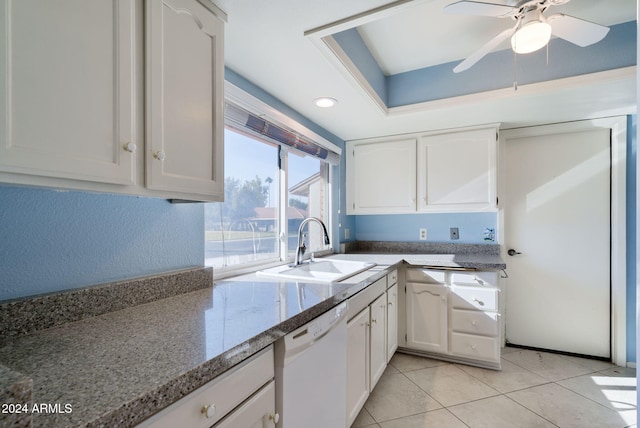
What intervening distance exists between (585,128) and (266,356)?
320 cm

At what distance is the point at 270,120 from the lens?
76.2 inches

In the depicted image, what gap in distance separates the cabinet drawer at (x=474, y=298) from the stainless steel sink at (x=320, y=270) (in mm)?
842

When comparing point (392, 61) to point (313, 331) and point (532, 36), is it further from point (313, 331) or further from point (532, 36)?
point (313, 331)

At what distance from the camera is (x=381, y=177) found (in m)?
3.00

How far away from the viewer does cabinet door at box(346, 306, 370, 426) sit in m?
1.56

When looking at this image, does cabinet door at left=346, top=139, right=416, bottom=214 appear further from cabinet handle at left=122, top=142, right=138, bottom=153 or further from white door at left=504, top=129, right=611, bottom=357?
cabinet handle at left=122, top=142, right=138, bottom=153

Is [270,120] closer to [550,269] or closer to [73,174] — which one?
[73,174]

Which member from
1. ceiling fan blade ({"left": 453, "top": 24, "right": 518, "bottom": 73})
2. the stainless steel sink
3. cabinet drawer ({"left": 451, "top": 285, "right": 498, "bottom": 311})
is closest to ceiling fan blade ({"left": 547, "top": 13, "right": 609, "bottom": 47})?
ceiling fan blade ({"left": 453, "top": 24, "right": 518, "bottom": 73})

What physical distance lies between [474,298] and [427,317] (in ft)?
1.37

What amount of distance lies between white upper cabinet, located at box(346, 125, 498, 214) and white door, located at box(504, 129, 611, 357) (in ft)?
1.46

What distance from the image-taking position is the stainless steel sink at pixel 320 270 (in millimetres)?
1666

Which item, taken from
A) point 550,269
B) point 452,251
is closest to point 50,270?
point 452,251

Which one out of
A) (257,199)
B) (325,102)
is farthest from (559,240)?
(257,199)

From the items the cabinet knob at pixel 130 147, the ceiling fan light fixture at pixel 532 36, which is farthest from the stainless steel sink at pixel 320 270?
the ceiling fan light fixture at pixel 532 36
